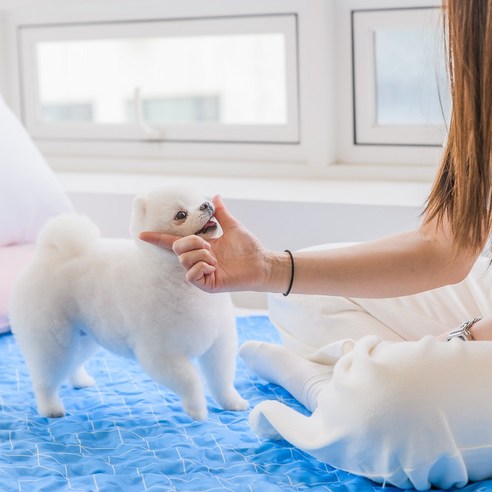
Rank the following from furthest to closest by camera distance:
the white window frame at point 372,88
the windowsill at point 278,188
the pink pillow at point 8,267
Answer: the white window frame at point 372,88, the windowsill at point 278,188, the pink pillow at point 8,267

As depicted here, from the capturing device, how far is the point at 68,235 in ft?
4.41

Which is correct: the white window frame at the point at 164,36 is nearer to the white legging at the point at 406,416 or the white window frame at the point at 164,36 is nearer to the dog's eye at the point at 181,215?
the dog's eye at the point at 181,215

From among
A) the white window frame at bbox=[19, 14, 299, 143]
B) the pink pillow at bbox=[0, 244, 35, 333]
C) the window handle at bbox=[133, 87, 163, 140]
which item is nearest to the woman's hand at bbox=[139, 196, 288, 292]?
the pink pillow at bbox=[0, 244, 35, 333]

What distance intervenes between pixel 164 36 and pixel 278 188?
22.5 inches

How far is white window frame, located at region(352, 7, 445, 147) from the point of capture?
2.05 meters

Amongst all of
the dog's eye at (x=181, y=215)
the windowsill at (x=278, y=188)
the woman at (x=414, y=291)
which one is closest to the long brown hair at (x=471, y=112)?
the woman at (x=414, y=291)

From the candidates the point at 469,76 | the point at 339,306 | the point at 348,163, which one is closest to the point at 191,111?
the point at 348,163

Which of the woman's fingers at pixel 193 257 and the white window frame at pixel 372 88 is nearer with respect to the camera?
the woman's fingers at pixel 193 257

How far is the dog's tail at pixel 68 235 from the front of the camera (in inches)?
52.8

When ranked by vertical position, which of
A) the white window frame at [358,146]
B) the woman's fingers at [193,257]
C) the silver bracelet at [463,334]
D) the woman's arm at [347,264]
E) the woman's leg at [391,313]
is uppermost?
the white window frame at [358,146]

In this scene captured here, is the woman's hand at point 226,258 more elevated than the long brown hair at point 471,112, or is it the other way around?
the long brown hair at point 471,112

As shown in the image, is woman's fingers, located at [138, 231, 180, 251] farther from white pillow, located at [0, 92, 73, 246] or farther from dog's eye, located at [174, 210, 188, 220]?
white pillow, located at [0, 92, 73, 246]

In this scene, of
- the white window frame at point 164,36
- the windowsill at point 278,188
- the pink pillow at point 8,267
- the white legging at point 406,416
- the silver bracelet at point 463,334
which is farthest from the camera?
the white window frame at point 164,36

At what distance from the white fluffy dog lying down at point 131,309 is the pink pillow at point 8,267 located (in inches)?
15.2
